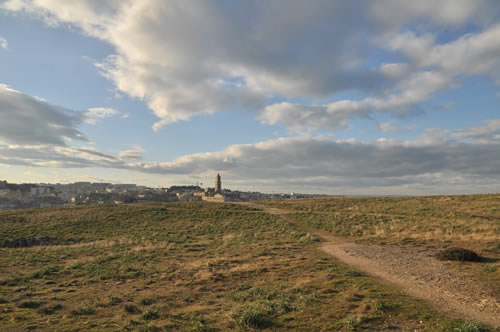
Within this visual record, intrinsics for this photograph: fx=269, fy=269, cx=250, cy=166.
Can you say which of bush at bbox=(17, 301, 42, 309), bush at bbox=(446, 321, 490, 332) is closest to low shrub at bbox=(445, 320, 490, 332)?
bush at bbox=(446, 321, 490, 332)

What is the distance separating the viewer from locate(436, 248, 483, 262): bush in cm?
1520

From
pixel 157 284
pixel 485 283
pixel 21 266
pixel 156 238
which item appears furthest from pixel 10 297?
pixel 485 283

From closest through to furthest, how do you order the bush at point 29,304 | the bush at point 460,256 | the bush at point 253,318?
the bush at point 253,318 < the bush at point 29,304 < the bush at point 460,256

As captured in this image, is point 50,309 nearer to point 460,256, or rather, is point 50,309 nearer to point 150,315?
point 150,315

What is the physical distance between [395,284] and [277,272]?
599 cm

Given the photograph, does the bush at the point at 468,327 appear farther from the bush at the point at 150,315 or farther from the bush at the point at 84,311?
the bush at the point at 84,311

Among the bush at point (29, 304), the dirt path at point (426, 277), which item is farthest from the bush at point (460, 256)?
the bush at point (29, 304)

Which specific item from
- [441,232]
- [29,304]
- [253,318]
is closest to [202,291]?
[253,318]

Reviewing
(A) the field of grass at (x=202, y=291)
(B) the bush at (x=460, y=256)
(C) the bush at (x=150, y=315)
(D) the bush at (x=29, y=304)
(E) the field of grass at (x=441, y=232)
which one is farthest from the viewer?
(B) the bush at (x=460, y=256)

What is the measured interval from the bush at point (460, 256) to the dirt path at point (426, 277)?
23.2 inches

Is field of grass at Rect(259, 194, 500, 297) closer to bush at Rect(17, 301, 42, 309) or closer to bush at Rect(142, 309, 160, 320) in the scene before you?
bush at Rect(142, 309, 160, 320)

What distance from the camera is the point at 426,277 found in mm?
12602

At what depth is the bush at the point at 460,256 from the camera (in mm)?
15195

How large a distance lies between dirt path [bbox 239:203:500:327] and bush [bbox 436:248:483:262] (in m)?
0.59
